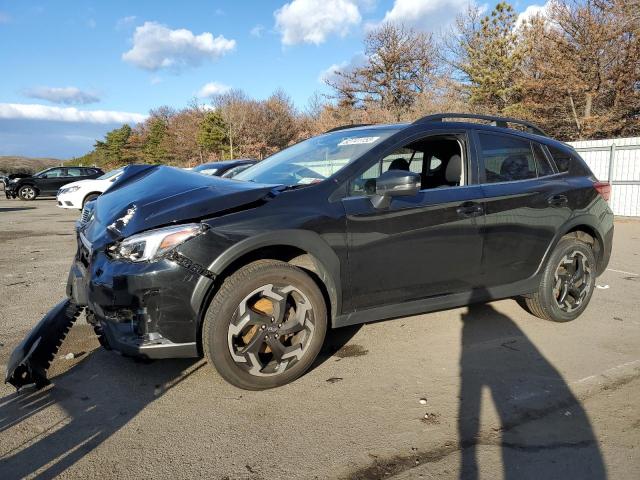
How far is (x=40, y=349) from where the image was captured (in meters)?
3.21

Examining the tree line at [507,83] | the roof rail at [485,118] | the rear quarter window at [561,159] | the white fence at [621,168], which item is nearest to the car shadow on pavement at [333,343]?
the roof rail at [485,118]

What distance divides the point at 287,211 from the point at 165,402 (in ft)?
4.62

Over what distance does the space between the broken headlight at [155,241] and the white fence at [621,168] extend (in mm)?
13626

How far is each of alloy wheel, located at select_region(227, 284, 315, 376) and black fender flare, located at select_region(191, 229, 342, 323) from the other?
198 millimetres

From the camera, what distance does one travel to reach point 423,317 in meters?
4.70

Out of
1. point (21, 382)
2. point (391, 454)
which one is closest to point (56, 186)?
point (21, 382)

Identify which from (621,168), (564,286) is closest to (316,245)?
(564,286)

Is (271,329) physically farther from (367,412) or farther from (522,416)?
(522,416)

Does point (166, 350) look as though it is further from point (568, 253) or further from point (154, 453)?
point (568, 253)

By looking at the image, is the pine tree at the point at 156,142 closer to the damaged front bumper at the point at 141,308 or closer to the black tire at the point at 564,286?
the black tire at the point at 564,286

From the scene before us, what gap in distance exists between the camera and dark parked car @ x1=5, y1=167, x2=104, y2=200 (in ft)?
77.6

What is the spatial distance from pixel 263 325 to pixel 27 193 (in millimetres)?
25158

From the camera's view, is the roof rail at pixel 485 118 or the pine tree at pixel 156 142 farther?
the pine tree at pixel 156 142

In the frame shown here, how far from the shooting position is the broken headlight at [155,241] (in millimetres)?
2869
